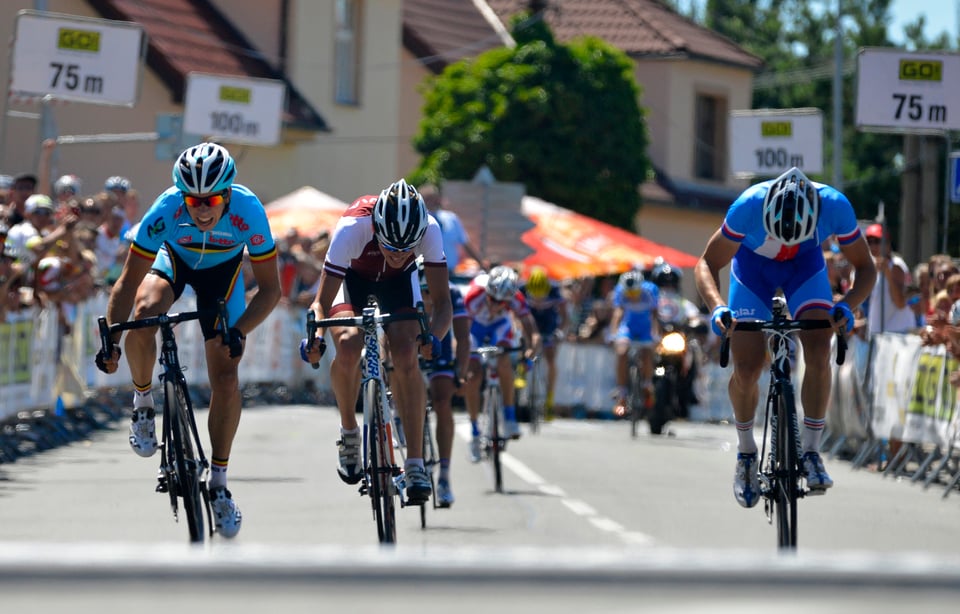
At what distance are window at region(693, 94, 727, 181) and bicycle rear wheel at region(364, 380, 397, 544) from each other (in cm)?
4262

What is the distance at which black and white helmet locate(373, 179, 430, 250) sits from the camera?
9.48 metres

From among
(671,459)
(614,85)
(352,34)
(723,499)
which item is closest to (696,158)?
(614,85)

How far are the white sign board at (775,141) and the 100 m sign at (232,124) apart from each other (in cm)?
690

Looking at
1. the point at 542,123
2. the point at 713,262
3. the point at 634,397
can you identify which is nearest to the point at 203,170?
the point at 713,262

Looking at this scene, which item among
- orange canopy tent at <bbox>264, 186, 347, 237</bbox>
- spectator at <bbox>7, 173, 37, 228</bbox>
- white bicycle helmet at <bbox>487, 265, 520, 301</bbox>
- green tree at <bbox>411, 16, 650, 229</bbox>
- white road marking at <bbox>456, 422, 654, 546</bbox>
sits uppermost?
green tree at <bbox>411, 16, 650, 229</bbox>

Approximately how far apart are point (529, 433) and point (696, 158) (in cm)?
2967

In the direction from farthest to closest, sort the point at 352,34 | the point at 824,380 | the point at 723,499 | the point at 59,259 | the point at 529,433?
the point at 352,34
the point at 529,433
the point at 59,259
the point at 723,499
the point at 824,380

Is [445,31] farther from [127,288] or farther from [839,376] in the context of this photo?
[127,288]

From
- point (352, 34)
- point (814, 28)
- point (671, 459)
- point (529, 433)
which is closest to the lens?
point (671, 459)

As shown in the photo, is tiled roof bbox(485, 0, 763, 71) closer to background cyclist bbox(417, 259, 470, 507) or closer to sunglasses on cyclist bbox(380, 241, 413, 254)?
background cyclist bbox(417, 259, 470, 507)

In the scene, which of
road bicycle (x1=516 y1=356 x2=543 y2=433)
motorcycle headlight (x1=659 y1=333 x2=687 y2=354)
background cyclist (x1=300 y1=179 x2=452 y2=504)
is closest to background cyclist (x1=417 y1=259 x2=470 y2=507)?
background cyclist (x1=300 y1=179 x2=452 y2=504)

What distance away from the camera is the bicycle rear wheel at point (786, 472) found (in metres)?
Answer: 8.91

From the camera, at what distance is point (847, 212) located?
32.3 feet

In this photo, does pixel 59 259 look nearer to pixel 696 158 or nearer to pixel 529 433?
pixel 529 433
